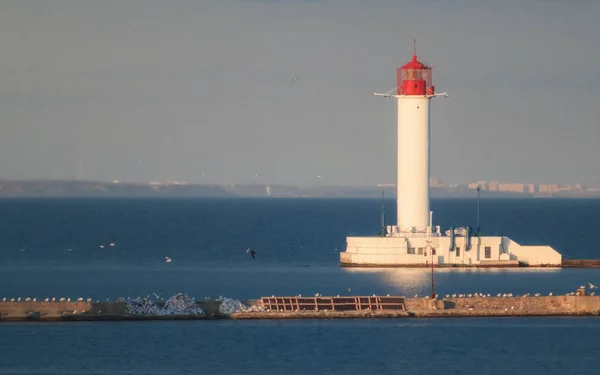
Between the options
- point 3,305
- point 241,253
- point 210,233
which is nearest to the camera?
point 3,305

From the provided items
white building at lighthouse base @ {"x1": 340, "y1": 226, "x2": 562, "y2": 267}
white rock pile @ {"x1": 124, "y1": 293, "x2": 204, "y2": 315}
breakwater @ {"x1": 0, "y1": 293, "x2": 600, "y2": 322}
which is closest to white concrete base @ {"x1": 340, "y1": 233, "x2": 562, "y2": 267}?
white building at lighthouse base @ {"x1": 340, "y1": 226, "x2": 562, "y2": 267}

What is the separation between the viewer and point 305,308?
178ft

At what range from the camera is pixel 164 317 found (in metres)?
53.8

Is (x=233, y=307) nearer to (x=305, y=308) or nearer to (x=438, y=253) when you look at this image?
(x=305, y=308)

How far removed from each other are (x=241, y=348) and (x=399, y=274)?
21.6m

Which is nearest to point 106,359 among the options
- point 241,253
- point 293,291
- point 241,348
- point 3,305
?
point 241,348

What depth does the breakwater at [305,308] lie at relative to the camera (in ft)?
174

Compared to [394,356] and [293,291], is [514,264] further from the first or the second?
[394,356]

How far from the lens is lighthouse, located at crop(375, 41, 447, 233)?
72812 millimetres

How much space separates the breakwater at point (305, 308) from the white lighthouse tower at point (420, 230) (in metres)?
16.4

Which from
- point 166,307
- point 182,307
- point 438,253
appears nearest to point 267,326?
point 182,307

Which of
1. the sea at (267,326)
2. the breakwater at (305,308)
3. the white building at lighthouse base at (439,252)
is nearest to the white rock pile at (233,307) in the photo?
the breakwater at (305,308)

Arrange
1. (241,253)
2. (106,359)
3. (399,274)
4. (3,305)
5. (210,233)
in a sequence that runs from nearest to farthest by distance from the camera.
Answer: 1. (106,359)
2. (3,305)
3. (399,274)
4. (241,253)
5. (210,233)

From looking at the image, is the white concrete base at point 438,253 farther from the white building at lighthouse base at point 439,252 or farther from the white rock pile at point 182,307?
the white rock pile at point 182,307
